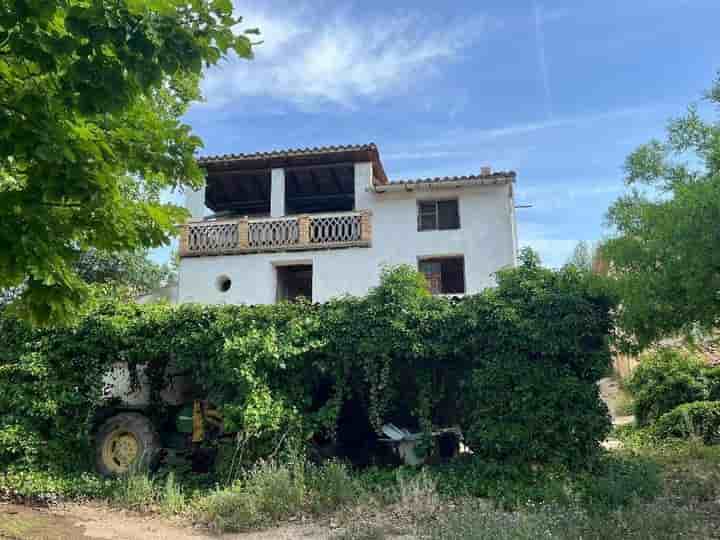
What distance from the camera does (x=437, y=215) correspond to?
671 inches

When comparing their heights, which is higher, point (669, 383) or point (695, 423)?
point (669, 383)

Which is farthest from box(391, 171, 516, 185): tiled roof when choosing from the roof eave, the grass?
the grass

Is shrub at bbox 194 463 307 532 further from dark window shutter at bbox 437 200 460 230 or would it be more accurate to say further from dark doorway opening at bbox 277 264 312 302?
dark window shutter at bbox 437 200 460 230

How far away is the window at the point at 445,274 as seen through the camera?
16.8m

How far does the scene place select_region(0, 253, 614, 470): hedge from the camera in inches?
329

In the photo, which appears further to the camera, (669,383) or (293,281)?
(293,281)

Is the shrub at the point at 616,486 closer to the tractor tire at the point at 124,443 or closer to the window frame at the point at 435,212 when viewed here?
the tractor tire at the point at 124,443

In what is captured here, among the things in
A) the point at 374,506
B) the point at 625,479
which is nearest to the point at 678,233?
the point at 625,479

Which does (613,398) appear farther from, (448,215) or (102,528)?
(102,528)

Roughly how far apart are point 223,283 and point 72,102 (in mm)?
13620

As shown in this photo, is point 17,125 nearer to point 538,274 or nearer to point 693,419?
point 538,274

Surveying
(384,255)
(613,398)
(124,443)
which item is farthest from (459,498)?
(613,398)

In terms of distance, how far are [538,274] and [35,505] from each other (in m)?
8.54

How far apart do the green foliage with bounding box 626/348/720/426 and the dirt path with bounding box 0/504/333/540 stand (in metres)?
8.92
